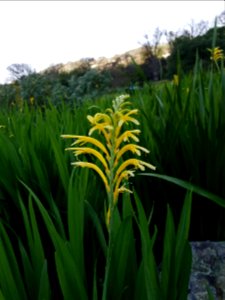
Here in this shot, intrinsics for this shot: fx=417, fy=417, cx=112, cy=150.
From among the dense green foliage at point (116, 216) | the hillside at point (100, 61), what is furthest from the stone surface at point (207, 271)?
the hillside at point (100, 61)

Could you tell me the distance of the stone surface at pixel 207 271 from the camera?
3.18 ft

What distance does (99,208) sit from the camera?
114cm

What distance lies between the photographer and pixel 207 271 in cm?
101

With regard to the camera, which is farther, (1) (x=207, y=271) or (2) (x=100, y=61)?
(2) (x=100, y=61)

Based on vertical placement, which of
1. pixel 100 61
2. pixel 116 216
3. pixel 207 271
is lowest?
pixel 207 271

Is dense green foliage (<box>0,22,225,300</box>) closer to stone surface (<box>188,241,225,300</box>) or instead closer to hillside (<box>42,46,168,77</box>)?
stone surface (<box>188,241,225,300</box>)

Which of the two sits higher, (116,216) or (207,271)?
(116,216)

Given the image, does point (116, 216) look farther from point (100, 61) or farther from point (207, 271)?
point (100, 61)

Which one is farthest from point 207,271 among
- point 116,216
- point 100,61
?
point 100,61

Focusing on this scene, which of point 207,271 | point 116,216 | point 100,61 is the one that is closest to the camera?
point 116,216

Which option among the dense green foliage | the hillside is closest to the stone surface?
the dense green foliage

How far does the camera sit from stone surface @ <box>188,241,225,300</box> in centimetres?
97

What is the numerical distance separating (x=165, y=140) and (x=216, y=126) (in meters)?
0.17

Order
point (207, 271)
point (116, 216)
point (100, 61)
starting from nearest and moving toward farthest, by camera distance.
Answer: point (116, 216) < point (207, 271) < point (100, 61)
